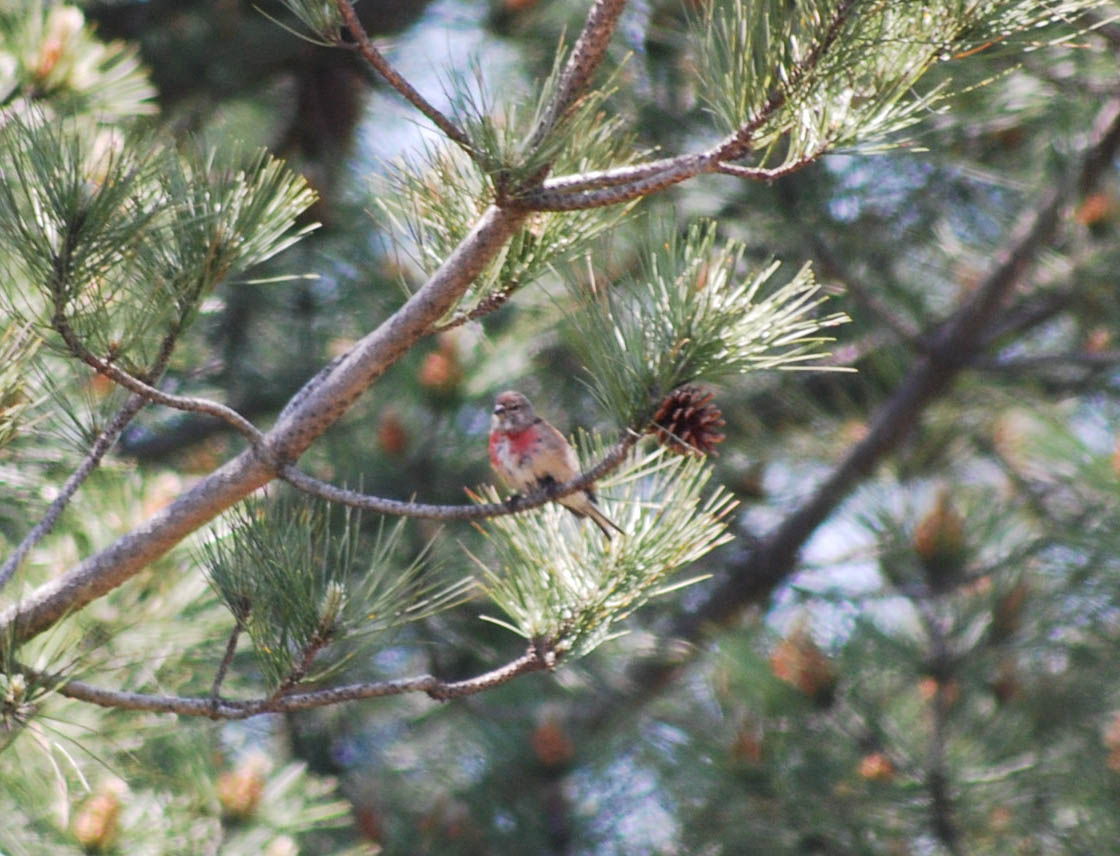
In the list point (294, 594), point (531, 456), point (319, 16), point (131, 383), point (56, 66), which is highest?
point (56, 66)

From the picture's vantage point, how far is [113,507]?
6.34 ft

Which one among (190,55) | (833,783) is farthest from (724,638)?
(190,55)

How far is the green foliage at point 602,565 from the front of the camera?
140cm

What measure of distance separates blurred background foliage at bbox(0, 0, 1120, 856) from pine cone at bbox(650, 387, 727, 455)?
0.17 meters

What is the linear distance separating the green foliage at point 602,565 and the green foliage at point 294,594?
0.30ft

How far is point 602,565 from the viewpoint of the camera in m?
1.44

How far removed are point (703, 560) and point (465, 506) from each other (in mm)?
2231

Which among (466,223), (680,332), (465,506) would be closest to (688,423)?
(680,332)

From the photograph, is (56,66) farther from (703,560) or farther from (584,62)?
(703,560)

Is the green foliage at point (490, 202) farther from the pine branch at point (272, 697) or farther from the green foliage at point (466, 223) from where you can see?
the pine branch at point (272, 697)

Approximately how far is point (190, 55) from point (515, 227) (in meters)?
2.15

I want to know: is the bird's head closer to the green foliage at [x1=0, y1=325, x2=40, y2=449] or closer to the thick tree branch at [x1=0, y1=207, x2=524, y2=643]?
the thick tree branch at [x1=0, y1=207, x2=524, y2=643]

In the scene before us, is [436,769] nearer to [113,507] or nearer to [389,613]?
[113,507]

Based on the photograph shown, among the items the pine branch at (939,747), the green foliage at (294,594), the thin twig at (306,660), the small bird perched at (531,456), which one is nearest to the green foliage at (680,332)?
the green foliage at (294,594)
